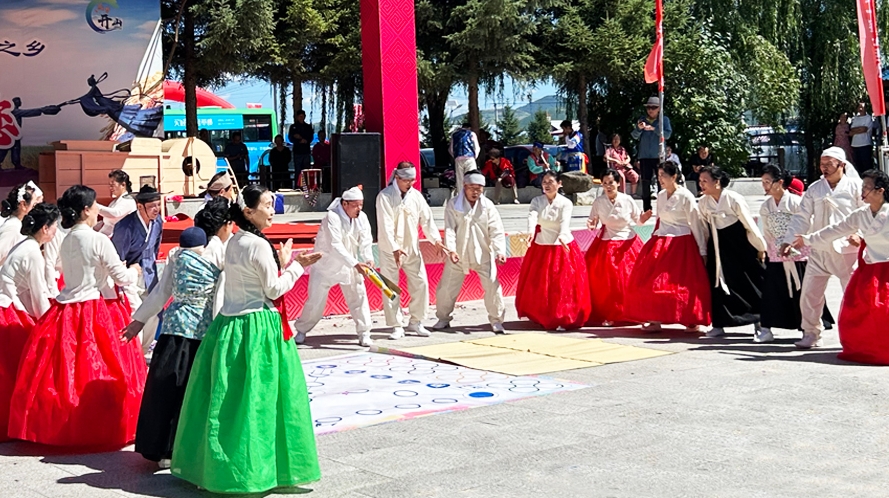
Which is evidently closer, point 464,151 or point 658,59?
point 658,59

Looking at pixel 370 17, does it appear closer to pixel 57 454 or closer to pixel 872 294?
pixel 872 294

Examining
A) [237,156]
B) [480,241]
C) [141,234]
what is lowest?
[480,241]

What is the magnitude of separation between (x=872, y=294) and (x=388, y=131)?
6402 millimetres

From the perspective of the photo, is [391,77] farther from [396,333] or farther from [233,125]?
[233,125]

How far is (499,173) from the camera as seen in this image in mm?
21391

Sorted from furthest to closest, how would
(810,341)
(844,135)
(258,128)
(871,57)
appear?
(258,128) < (844,135) < (871,57) < (810,341)

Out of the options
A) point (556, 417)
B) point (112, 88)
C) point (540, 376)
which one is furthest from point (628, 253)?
point (112, 88)

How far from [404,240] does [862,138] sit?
519 inches

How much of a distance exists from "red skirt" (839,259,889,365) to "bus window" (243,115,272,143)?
2806cm

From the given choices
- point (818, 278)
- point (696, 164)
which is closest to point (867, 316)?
point (818, 278)

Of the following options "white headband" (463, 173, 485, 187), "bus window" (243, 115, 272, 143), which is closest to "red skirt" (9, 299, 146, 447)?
"white headband" (463, 173, 485, 187)

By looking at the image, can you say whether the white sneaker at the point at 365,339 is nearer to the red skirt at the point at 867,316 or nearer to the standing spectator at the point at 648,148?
the red skirt at the point at 867,316

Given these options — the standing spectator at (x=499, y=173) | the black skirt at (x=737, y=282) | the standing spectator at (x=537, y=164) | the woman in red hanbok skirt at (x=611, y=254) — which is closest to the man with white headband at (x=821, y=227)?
the black skirt at (x=737, y=282)

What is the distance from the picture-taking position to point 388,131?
43.1ft
